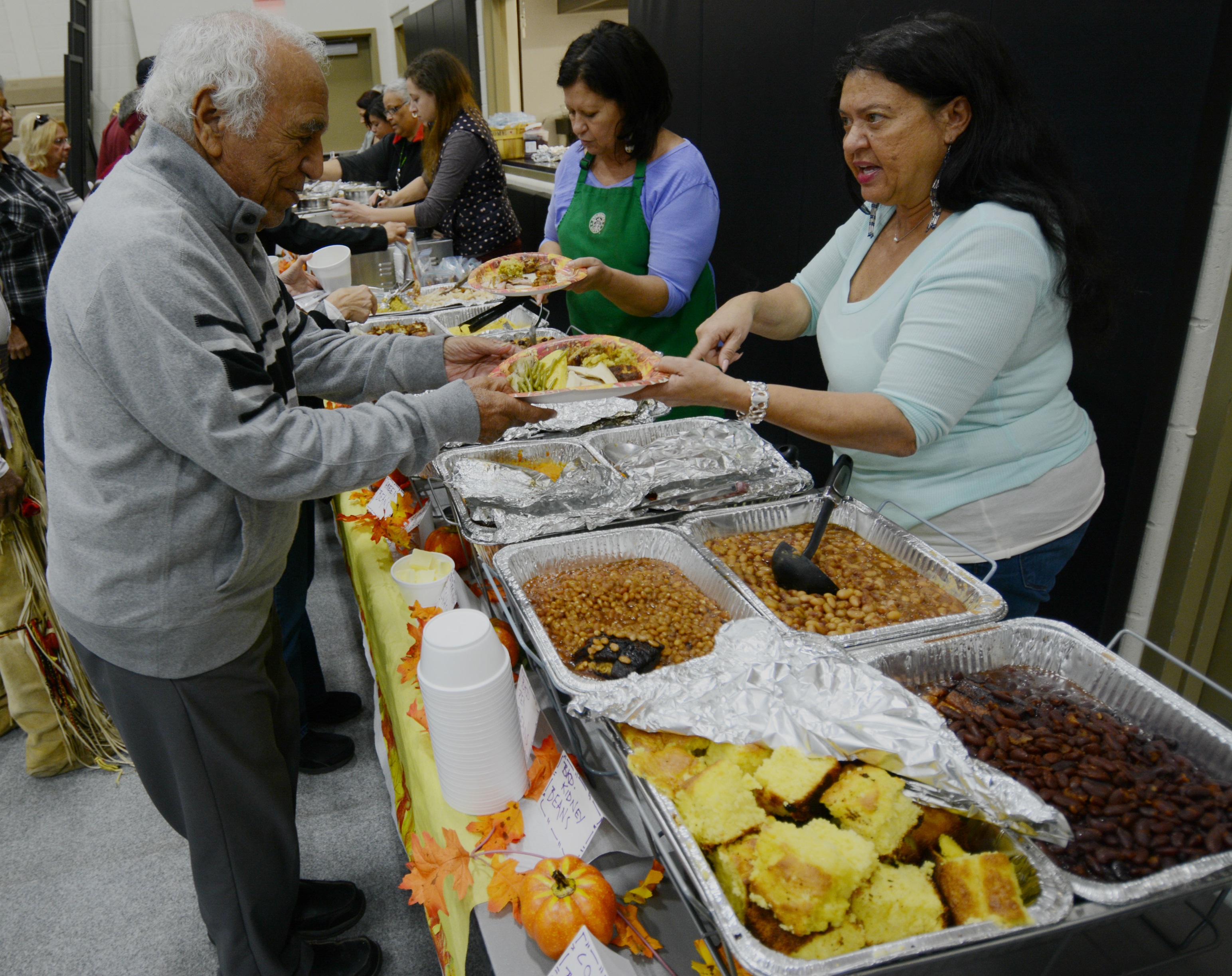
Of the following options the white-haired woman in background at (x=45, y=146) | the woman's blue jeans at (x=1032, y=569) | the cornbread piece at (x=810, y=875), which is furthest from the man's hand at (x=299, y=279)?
the cornbread piece at (x=810, y=875)

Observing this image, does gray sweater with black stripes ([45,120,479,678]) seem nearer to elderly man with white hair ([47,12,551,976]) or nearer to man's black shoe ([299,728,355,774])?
elderly man with white hair ([47,12,551,976])

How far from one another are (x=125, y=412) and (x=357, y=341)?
25.1 inches

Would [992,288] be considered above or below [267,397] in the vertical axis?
above

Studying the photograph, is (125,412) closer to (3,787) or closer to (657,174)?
(657,174)

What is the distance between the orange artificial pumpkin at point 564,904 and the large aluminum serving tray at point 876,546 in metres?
0.46

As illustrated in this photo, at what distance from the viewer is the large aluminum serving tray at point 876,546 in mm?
1184

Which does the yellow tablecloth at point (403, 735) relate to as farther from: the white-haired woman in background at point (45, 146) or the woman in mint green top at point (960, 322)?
the white-haired woman in background at point (45, 146)

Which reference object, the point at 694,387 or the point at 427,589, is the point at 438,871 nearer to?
the point at 427,589

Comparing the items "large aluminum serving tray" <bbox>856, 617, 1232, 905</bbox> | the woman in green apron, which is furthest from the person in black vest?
"large aluminum serving tray" <bbox>856, 617, 1232, 905</bbox>

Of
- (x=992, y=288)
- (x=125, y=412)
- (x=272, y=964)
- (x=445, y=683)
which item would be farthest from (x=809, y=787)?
(x=272, y=964)

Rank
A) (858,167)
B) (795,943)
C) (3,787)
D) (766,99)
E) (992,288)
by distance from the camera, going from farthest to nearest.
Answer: (766,99), (3,787), (858,167), (992,288), (795,943)

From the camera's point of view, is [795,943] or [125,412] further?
[125,412]

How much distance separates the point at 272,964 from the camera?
1.48 metres

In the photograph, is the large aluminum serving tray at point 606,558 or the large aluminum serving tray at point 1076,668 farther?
the large aluminum serving tray at point 606,558
